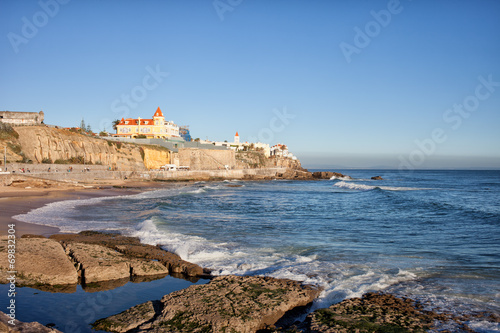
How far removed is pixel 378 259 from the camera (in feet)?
33.3

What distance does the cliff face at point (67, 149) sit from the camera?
40.5 m

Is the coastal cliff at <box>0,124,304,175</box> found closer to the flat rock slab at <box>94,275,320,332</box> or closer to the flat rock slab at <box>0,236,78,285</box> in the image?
the flat rock slab at <box>0,236,78,285</box>

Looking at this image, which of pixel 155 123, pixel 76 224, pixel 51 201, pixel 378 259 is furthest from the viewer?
pixel 155 123

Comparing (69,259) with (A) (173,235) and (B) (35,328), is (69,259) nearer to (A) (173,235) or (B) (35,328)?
(B) (35,328)

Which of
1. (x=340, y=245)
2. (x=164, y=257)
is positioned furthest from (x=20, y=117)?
(x=340, y=245)

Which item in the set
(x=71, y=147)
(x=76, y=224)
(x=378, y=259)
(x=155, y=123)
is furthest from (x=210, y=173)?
(x=378, y=259)

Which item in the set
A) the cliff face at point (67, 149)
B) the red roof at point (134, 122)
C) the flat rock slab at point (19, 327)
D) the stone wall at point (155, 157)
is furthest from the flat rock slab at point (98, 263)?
the red roof at point (134, 122)

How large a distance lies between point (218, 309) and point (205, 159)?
70.3 metres

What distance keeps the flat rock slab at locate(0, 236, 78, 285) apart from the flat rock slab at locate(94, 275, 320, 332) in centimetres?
249

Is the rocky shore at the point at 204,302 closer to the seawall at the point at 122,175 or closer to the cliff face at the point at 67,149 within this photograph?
the seawall at the point at 122,175

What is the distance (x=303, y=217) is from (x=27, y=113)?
1690 inches

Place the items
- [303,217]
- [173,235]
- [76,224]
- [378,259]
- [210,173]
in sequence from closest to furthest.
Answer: [378,259] → [173,235] → [76,224] → [303,217] → [210,173]

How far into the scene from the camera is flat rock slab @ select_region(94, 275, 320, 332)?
5.43m

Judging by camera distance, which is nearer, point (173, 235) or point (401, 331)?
point (401, 331)
